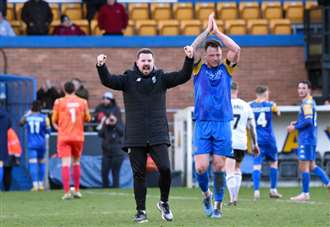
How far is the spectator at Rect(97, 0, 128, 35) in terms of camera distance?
28.0 meters

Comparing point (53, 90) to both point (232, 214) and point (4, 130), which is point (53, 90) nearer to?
point (4, 130)

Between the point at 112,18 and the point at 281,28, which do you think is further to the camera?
the point at 281,28

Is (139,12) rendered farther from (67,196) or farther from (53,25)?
(67,196)

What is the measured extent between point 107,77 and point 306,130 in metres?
6.50

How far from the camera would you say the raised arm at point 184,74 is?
41.9 feet

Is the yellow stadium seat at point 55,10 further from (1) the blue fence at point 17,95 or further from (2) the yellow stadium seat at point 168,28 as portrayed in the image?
(1) the blue fence at point 17,95

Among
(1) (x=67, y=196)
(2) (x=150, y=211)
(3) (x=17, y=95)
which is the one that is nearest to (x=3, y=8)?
(3) (x=17, y=95)

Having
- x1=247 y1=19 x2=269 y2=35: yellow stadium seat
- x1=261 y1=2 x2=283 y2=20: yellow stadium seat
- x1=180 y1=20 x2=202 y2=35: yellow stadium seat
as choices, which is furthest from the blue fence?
x1=261 y1=2 x2=283 y2=20: yellow stadium seat

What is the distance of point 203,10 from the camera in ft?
99.5

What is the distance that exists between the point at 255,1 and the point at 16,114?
29.2 feet

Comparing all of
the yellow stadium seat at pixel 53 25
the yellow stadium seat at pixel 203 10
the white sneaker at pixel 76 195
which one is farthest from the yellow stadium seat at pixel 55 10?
the white sneaker at pixel 76 195

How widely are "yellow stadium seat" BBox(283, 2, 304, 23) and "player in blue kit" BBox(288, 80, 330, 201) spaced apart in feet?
38.4

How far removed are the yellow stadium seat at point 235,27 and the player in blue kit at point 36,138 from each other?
6.94 m

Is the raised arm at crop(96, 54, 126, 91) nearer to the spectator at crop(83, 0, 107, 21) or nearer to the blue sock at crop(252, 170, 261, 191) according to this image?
the blue sock at crop(252, 170, 261, 191)
